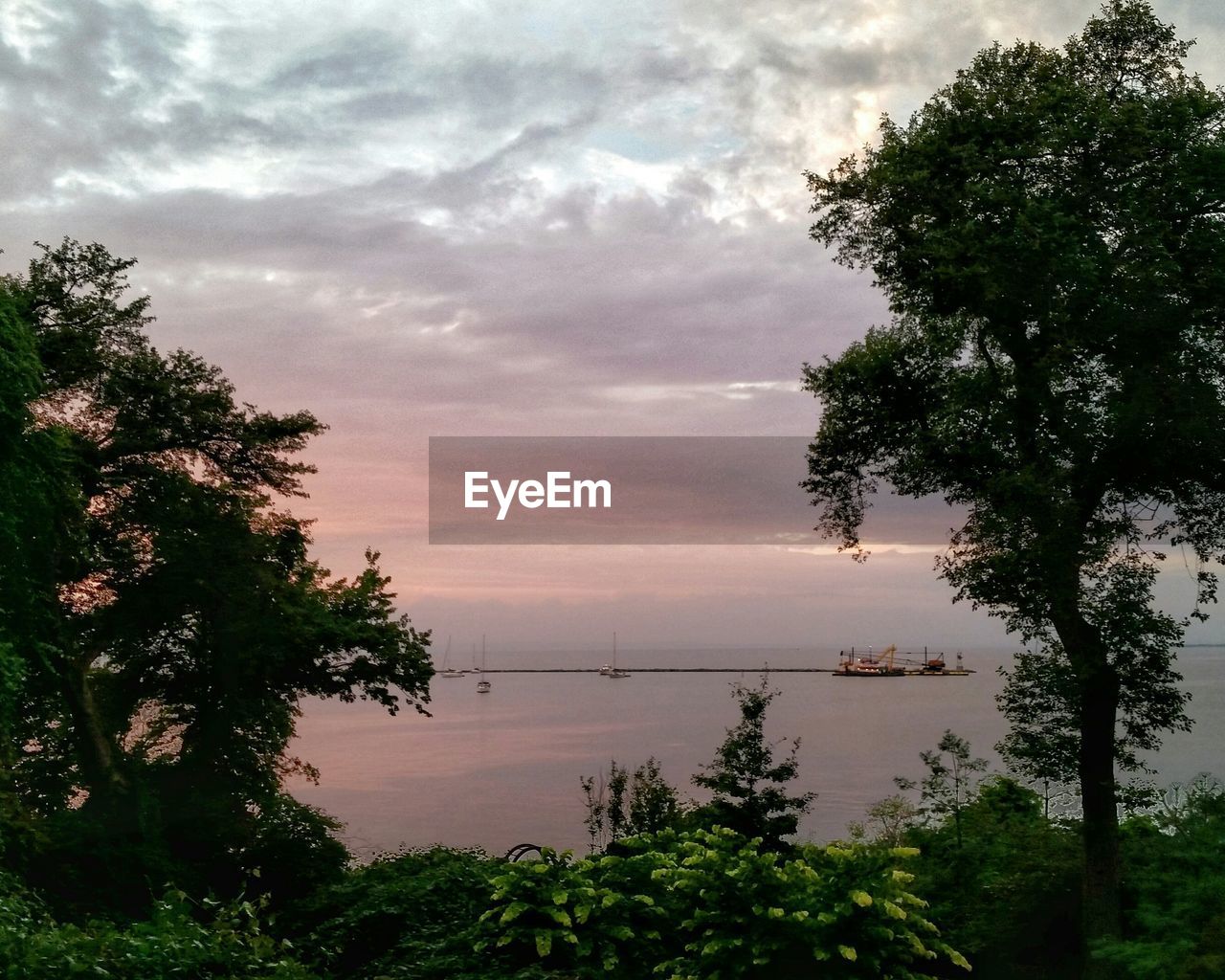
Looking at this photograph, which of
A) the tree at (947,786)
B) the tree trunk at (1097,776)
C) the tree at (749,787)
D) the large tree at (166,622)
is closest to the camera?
the tree trunk at (1097,776)

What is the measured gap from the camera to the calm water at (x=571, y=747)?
43.9 meters

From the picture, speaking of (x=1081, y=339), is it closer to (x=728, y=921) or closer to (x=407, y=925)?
(x=728, y=921)

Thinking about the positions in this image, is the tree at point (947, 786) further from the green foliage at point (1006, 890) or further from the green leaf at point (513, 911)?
the green leaf at point (513, 911)

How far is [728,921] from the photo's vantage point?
8.98m

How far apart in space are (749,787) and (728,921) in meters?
6.47

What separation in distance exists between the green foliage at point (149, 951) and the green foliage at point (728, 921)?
207 centimetres

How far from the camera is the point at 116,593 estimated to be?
19.3 metres

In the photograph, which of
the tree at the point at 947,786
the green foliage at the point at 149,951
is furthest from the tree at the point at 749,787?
the green foliage at the point at 149,951

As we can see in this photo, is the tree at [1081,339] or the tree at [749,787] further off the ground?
the tree at [1081,339]

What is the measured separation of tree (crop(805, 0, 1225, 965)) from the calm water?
662cm

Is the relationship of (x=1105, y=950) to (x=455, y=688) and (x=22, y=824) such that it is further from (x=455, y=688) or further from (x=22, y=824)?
(x=455, y=688)

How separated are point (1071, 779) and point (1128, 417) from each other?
172 inches

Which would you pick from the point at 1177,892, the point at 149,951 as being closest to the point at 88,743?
the point at 149,951

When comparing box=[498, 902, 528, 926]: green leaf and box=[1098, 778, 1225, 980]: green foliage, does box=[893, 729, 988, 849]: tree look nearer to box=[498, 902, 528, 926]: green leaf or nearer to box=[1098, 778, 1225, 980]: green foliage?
box=[1098, 778, 1225, 980]: green foliage
